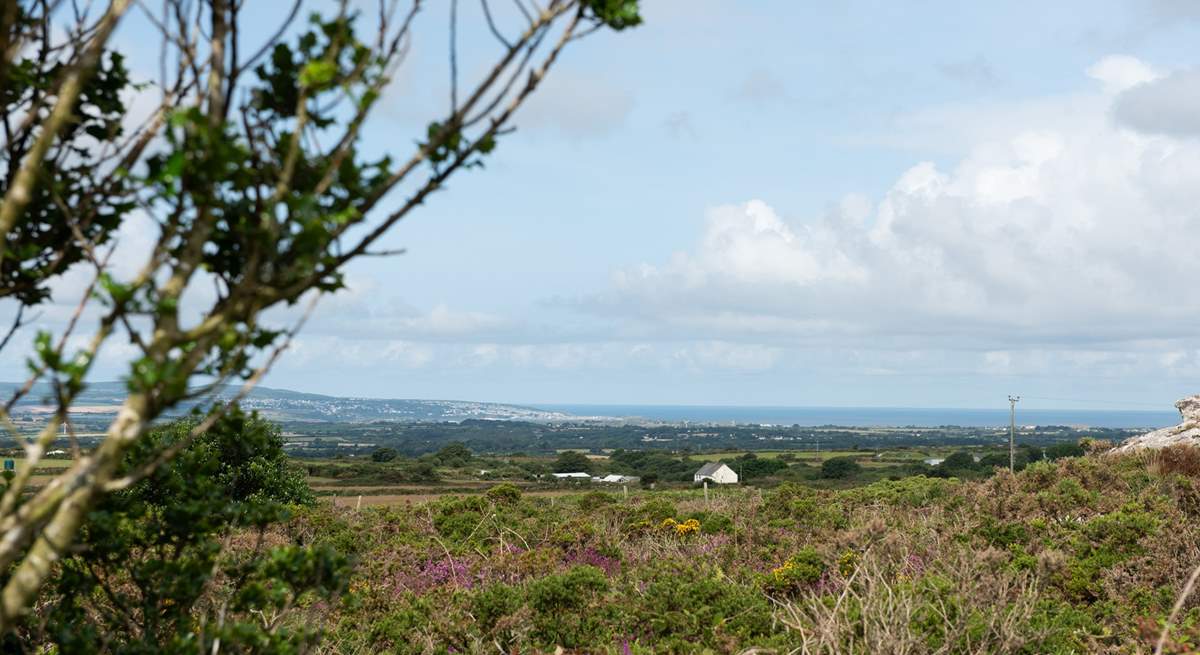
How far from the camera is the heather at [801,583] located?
7.02 meters

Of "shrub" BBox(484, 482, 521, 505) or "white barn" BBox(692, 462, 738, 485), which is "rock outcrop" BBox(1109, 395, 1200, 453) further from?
"white barn" BBox(692, 462, 738, 485)

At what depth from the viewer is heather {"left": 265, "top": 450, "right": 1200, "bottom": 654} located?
23.0 ft

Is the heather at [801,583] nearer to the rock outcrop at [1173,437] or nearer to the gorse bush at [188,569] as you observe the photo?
the gorse bush at [188,569]

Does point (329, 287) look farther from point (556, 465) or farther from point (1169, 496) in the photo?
point (556, 465)

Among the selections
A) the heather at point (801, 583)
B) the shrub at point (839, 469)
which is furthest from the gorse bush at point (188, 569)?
the shrub at point (839, 469)

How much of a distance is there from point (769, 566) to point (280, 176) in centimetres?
1127

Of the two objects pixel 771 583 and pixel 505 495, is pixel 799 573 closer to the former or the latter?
pixel 771 583

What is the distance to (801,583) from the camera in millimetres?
10242

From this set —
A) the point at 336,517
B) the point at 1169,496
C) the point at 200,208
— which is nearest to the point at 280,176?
the point at 200,208

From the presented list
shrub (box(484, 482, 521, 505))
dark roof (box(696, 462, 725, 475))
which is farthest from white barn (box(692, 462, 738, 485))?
shrub (box(484, 482, 521, 505))

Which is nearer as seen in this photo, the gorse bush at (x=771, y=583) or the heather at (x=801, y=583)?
the gorse bush at (x=771, y=583)

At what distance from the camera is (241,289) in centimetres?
252

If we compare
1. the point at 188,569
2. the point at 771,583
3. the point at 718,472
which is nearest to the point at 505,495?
the point at 771,583

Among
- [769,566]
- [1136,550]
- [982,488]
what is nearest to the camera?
[1136,550]
